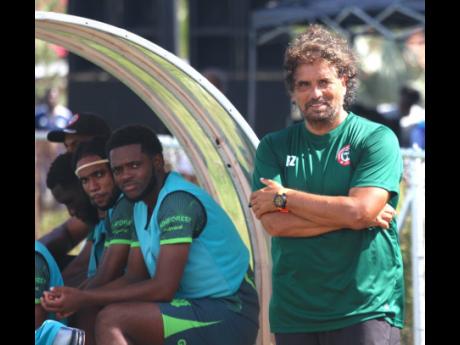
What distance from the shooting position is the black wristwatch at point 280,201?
4391 mm

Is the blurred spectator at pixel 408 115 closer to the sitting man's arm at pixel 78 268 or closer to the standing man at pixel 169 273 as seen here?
the sitting man's arm at pixel 78 268

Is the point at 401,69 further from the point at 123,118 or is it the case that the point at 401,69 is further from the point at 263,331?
the point at 263,331

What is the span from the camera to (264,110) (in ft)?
47.6

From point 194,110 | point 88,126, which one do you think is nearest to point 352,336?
point 194,110

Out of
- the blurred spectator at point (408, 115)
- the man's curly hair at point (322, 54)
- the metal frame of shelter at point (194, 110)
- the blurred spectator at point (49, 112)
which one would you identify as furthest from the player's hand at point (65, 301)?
the blurred spectator at point (49, 112)

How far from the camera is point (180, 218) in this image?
17.2 feet

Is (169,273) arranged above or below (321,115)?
below

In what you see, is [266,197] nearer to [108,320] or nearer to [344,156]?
[344,156]

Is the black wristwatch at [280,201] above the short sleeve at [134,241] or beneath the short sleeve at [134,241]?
above

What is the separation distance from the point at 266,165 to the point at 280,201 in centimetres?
23

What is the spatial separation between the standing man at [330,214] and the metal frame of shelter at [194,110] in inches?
29.8

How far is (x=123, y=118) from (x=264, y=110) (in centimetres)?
221
